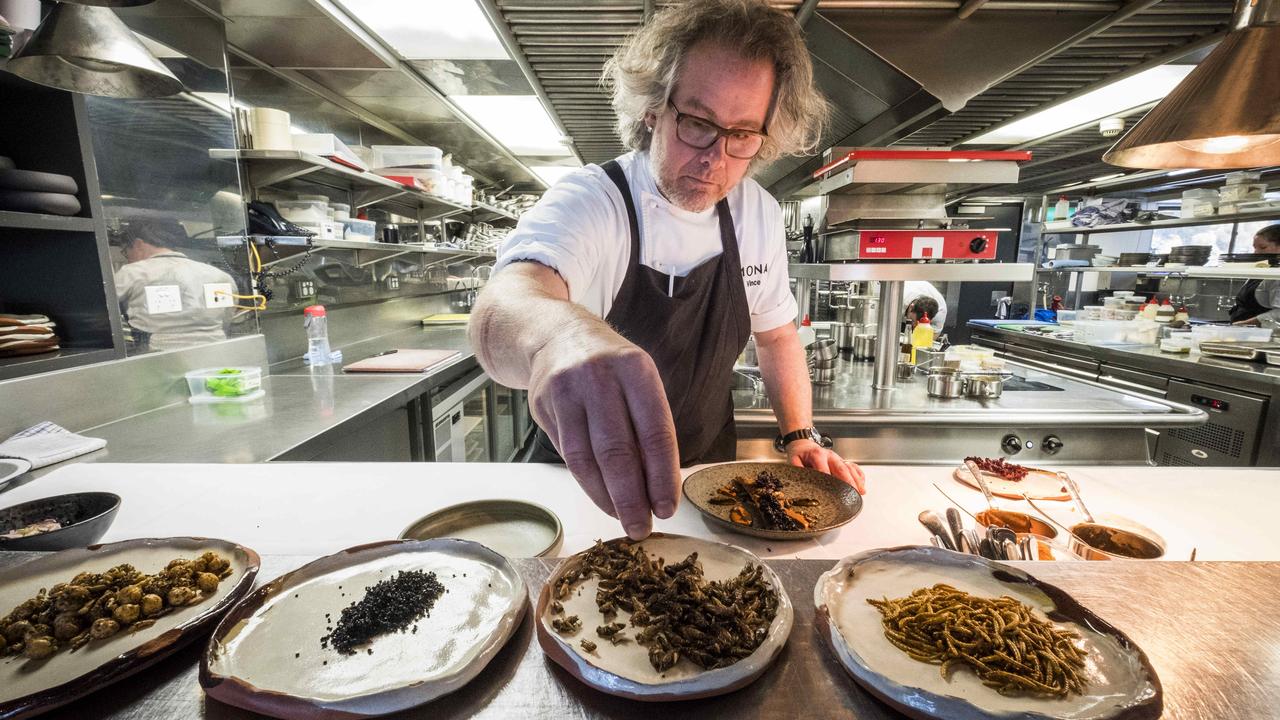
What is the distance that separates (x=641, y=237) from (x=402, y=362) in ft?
7.13

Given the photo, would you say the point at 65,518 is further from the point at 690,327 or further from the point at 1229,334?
the point at 1229,334

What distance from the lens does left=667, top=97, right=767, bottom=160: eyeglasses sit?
1.61 m

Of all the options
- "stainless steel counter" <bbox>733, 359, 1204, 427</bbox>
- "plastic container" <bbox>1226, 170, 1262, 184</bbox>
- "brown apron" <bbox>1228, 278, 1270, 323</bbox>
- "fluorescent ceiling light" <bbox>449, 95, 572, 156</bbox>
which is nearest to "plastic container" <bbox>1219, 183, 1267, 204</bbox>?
"plastic container" <bbox>1226, 170, 1262, 184</bbox>

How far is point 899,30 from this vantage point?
6.73 feet

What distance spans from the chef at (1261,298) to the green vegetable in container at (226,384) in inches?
295

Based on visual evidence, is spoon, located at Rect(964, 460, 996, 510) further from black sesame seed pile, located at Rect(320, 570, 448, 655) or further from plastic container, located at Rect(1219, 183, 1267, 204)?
plastic container, located at Rect(1219, 183, 1267, 204)

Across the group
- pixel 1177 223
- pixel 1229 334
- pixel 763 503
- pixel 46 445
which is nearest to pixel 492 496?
pixel 763 503

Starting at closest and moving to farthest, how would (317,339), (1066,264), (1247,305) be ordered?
(317,339) < (1247,305) < (1066,264)

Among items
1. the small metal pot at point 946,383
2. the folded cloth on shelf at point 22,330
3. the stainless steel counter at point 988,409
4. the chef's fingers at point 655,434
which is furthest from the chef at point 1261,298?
the folded cloth on shelf at point 22,330

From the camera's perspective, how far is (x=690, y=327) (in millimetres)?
1988

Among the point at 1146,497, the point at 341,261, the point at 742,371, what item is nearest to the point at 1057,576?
the point at 1146,497

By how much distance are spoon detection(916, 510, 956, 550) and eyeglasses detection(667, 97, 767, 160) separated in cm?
113

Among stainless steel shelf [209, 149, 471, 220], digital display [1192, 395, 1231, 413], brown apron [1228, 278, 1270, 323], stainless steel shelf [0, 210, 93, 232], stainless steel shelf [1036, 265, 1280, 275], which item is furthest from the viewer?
brown apron [1228, 278, 1270, 323]

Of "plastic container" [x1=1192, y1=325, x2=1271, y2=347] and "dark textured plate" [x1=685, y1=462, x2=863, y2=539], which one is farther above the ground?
"plastic container" [x1=1192, y1=325, x2=1271, y2=347]
